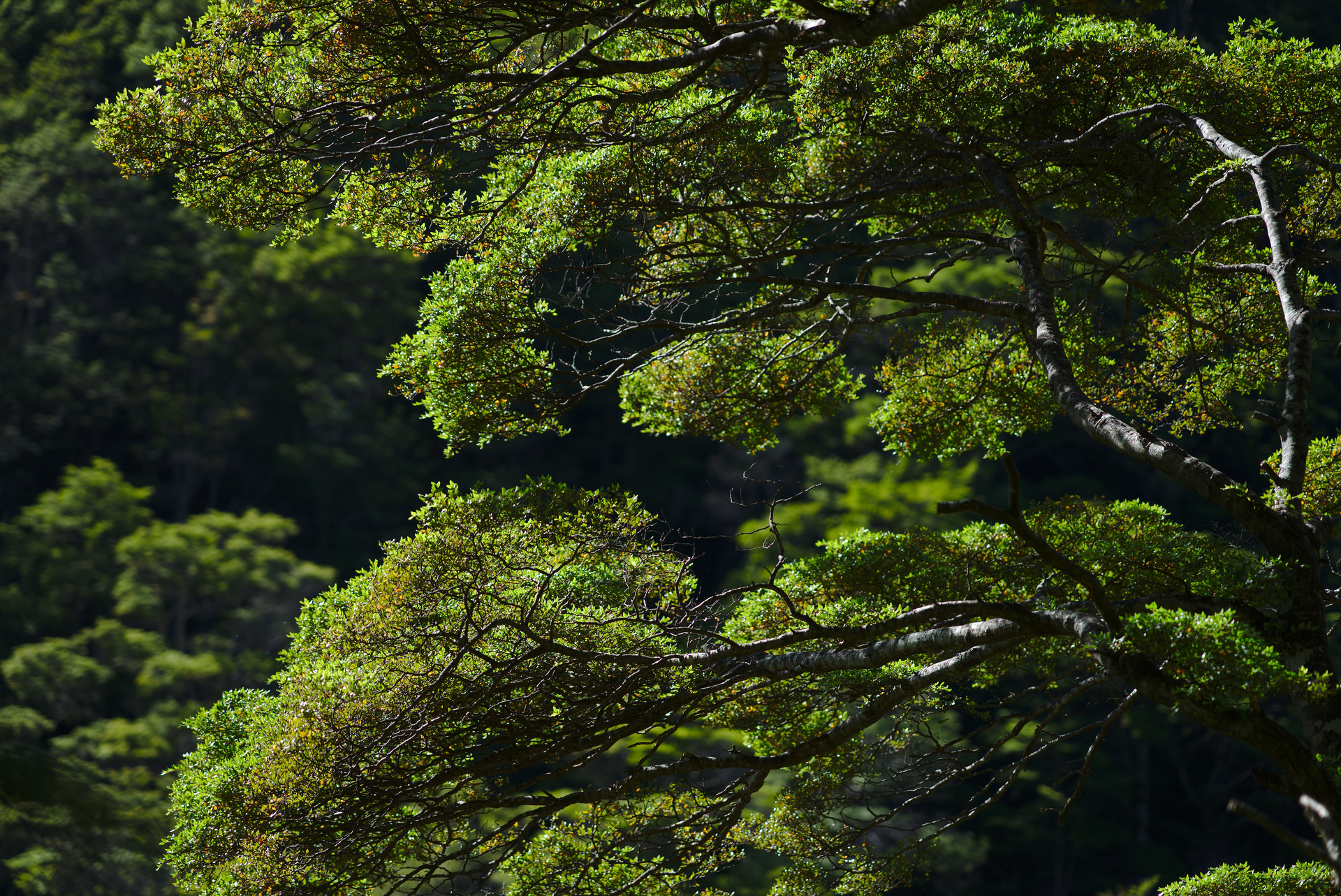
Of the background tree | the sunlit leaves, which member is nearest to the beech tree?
the sunlit leaves

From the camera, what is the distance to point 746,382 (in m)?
6.20

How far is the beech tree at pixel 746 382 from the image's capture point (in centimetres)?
424

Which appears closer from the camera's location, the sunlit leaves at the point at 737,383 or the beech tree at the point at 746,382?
the beech tree at the point at 746,382

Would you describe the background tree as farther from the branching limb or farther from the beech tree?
the branching limb

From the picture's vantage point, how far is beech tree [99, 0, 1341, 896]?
13.9 ft

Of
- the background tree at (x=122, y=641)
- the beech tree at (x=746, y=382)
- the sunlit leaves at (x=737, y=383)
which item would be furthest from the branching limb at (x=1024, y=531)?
the background tree at (x=122, y=641)

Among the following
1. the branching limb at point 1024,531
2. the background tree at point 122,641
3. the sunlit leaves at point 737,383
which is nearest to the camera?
the branching limb at point 1024,531

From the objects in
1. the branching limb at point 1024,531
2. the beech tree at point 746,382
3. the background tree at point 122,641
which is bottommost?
the branching limb at point 1024,531

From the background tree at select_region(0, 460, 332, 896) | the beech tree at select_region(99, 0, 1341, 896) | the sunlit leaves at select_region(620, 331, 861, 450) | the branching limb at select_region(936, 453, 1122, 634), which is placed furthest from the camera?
the background tree at select_region(0, 460, 332, 896)

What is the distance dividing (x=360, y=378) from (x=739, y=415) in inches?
933

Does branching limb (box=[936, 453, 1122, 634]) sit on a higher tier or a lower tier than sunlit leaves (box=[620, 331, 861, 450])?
lower

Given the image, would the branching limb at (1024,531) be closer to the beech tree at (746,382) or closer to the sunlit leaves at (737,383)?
the beech tree at (746,382)

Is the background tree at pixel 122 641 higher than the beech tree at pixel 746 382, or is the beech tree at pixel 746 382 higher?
the background tree at pixel 122 641

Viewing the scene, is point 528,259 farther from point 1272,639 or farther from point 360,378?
point 360,378
